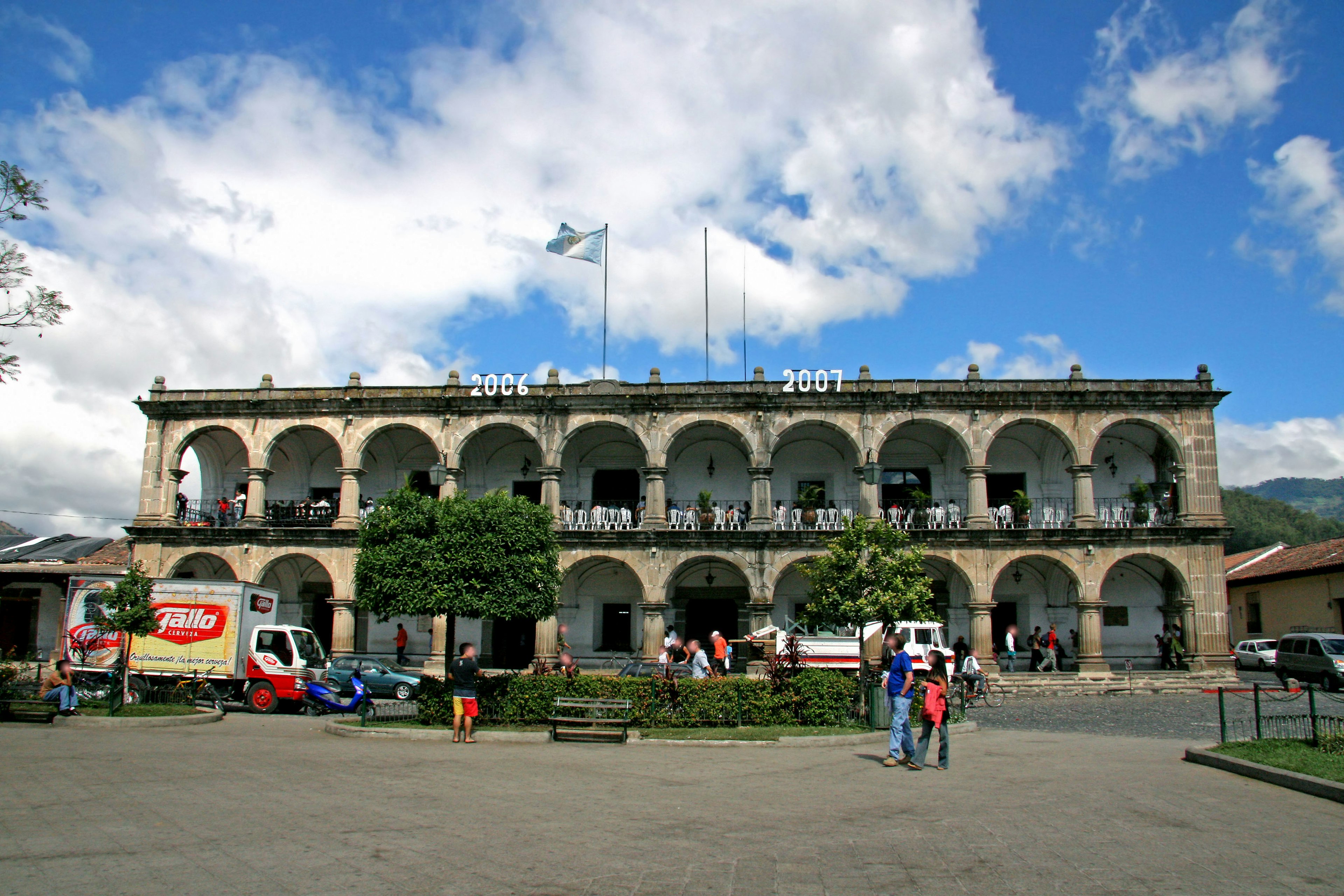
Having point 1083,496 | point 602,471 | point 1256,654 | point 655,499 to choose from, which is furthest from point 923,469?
point 1256,654

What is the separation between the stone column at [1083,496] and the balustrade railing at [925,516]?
122 inches

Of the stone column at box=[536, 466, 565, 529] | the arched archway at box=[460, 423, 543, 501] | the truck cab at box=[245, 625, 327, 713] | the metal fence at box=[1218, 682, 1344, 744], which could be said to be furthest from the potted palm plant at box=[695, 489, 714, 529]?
the metal fence at box=[1218, 682, 1344, 744]

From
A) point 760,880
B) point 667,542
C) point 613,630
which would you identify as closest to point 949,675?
point 667,542

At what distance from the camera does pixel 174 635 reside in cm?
1958

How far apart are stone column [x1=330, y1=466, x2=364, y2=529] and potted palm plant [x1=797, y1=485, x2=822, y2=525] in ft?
43.2

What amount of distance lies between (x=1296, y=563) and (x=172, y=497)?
38630 millimetres

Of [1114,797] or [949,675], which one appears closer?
[1114,797]

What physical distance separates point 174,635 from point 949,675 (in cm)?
1769

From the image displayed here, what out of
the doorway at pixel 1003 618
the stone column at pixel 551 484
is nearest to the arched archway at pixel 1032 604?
the doorway at pixel 1003 618

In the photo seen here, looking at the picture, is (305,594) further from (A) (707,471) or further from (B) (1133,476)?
(B) (1133,476)

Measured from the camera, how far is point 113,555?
33781 millimetres

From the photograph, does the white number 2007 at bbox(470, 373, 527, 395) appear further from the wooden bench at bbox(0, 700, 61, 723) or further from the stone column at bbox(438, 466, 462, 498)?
the wooden bench at bbox(0, 700, 61, 723)

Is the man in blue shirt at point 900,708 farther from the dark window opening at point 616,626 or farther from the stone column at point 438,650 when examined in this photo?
the dark window opening at point 616,626

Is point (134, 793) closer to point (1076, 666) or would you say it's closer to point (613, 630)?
point (613, 630)
